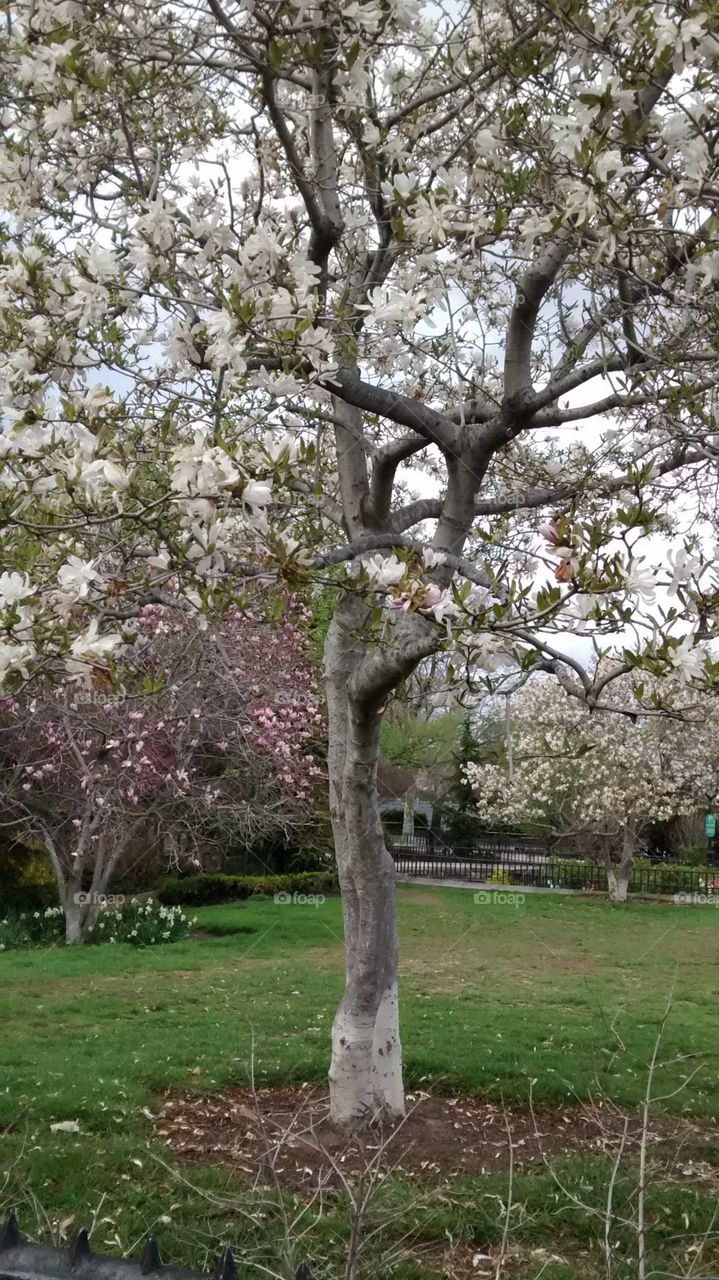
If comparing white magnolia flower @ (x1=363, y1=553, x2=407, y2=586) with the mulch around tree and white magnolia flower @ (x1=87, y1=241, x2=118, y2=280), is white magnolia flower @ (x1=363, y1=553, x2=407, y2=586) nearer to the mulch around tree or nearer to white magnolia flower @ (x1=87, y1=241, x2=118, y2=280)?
white magnolia flower @ (x1=87, y1=241, x2=118, y2=280)

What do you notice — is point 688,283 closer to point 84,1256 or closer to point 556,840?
point 84,1256

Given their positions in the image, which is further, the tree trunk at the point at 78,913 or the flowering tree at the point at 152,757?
the tree trunk at the point at 78,913

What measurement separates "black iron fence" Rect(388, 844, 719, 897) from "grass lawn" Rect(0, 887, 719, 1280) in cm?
601

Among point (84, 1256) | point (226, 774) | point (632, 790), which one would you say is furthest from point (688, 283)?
point (632, 790)

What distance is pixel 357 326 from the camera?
4.21 meters

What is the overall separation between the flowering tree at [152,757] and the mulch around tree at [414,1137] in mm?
4732

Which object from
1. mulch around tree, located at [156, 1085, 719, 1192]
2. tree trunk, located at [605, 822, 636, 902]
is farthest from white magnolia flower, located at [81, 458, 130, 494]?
tree trunk, located at [605, 822, 636, 902]

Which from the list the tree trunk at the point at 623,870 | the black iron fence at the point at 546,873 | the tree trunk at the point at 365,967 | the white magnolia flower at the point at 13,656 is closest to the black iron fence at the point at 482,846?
the black iron fence at the point at 546,873

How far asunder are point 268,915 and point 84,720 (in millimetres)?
5255

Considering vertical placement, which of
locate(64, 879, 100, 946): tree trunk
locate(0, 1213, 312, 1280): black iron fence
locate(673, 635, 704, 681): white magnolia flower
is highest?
locate(673, 635, 704, 681): white magnolia flower

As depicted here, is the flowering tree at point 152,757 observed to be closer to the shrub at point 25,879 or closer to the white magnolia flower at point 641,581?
the shrub at point 25,879

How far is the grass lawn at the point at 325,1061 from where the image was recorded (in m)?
3.55

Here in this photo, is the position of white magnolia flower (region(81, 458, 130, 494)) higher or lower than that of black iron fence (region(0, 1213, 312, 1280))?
higher

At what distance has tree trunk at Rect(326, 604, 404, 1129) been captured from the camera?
4.76 meters
